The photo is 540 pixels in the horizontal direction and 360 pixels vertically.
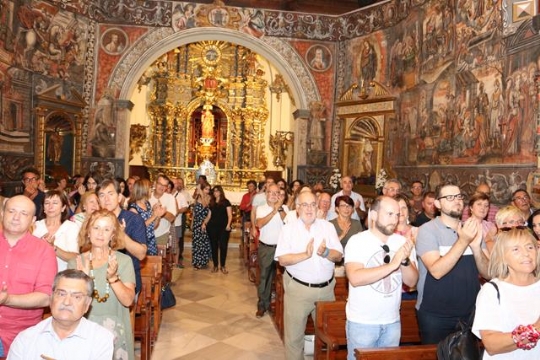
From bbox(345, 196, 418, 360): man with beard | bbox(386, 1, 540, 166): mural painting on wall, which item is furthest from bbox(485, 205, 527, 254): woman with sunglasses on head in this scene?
bbox(386, 1, 540, 166): mural painting on wall

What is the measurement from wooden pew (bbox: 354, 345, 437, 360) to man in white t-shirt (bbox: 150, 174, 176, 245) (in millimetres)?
5154

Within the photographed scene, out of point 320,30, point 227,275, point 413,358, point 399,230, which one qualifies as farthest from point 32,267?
point 320,30

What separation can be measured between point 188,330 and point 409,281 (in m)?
3.81

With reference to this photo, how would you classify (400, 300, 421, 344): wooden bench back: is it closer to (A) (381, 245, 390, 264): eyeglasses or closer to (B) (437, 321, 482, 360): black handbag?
(A) (381, 245, 390, 264): eyeglasses

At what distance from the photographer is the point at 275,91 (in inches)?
789

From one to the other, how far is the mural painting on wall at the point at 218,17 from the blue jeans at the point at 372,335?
44.0ft

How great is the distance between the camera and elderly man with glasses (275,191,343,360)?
4.65 meters

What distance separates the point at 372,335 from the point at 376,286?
1.21 ft

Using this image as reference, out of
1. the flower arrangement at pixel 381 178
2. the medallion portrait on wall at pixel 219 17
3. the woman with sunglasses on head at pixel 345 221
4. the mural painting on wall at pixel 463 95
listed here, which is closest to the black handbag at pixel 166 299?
the woman with sunglasses on head at pixel 345 221

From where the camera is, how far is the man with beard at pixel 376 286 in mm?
3535

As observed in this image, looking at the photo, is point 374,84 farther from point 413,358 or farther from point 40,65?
point 413,358

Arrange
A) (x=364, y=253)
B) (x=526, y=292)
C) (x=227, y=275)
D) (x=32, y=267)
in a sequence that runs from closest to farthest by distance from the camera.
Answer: (x=526, y=292) < (x=32, y=267) < (x=364, y=253) < (x=227, y=275)

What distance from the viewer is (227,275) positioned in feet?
32.8

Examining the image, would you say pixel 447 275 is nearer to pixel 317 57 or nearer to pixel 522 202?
pixel 522 202
